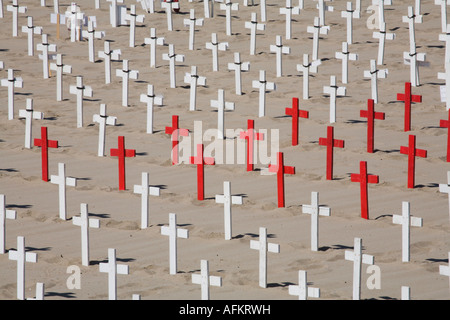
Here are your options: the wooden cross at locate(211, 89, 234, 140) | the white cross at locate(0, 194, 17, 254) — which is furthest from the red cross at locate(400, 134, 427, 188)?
the white cross at locate(0, 194, 17, 254)

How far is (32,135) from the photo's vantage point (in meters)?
16.0

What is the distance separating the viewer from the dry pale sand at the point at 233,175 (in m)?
11.1

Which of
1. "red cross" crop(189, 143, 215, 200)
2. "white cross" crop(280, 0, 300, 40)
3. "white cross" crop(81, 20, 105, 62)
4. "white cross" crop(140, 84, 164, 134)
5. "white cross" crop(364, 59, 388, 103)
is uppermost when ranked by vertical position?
"white cross" crop(280, 0, 300, 40)

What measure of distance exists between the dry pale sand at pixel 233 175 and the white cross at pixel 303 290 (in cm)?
56

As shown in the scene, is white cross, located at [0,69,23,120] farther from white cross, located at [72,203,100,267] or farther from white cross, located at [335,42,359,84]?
white cross, located at [72,203,100,267]

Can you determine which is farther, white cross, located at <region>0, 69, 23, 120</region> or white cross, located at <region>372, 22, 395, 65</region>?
white cross, located at <region>372, 22, 395, 65</region>

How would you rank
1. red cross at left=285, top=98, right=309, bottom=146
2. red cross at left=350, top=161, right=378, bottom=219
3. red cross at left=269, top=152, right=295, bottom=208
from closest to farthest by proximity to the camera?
red cross at left=350, top=161, right=378, bottom=219
red cross at left=269, top=152, right=295, bottom=208
red cross at left=285, top=98, right=309, bottom=146

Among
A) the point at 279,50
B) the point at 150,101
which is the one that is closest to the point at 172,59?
the point at 279,50

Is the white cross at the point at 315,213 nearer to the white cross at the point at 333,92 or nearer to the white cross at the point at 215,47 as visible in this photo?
the white cross at the point at 333,92

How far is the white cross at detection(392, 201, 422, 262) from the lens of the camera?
11.0 m

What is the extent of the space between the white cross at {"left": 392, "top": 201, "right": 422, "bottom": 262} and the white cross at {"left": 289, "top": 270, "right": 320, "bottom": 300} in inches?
63.5

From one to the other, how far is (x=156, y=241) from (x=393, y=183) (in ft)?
10.7

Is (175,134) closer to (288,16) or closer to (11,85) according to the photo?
(11,85)
